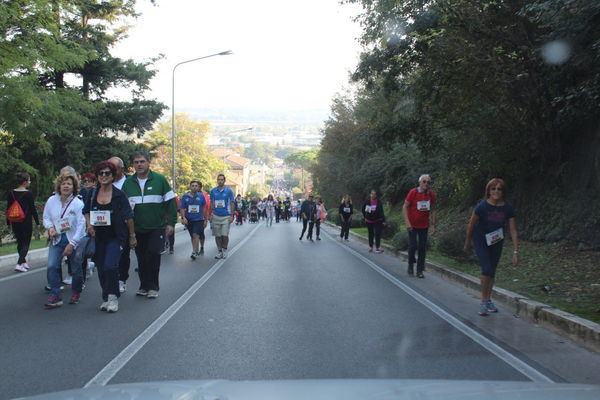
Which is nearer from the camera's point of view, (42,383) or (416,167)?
(42,383)

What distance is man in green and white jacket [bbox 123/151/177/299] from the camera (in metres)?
→ 8.54

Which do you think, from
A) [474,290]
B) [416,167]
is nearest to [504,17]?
[474,290]

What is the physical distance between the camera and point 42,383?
463cm

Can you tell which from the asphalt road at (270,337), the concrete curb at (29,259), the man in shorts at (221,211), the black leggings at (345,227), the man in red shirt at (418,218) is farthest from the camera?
the black leggings at (345,227)

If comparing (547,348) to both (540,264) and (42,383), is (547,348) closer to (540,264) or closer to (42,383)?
(42,383)

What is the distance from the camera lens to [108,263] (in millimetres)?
7707

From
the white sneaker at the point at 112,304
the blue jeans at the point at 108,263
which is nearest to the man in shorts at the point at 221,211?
the blue jeans at the point at 108,263

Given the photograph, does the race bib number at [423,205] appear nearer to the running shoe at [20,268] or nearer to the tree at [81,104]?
the running shoe at [20,268]

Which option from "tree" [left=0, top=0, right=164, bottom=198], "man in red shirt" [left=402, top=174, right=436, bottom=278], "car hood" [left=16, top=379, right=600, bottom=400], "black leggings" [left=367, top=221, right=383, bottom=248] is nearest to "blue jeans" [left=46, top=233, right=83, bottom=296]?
"car hood" [left=16, top=379, right=600, bottom=400]

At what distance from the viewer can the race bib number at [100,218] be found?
7.73 metres

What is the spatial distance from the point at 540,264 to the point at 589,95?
417 cm

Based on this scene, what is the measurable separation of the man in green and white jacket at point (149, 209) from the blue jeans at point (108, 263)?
0.74m

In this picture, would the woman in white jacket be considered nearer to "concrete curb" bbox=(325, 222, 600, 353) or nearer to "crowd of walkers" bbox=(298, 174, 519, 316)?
"crowd of walkers" bbox=(298, 174, 519, 316)

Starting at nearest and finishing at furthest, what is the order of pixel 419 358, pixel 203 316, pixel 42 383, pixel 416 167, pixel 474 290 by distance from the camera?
pixel 42 383 < pixel 419 358 < pixel 203 316 < pixel 474 290 < pixel 416 167
